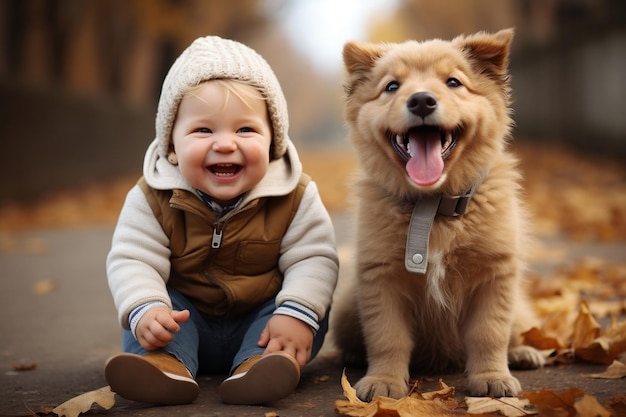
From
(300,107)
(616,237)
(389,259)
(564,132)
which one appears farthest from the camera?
(300,107)

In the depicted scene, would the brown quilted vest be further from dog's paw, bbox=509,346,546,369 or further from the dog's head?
dog's paw, bbox=509,346,546,369

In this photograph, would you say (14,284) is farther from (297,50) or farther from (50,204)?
(297,50)

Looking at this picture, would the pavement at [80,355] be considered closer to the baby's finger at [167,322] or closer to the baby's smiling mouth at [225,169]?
the baby's finger at [167,322]

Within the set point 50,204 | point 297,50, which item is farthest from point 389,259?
point 297,50

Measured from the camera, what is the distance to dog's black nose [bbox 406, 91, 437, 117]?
2.37 metres

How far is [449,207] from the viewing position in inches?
102

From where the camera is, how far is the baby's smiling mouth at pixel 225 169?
8.98 feet

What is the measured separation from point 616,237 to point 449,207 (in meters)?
4.21

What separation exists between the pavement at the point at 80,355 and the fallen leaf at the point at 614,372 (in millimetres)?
31

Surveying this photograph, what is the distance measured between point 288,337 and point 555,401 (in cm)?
95

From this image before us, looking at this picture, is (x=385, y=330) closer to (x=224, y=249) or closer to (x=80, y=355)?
(x=224, y=249)

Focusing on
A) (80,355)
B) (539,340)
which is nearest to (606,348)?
(539,340)

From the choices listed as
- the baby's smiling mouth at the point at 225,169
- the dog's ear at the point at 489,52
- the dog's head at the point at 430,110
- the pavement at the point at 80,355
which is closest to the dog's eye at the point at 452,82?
the dog's head at the point at 430,110

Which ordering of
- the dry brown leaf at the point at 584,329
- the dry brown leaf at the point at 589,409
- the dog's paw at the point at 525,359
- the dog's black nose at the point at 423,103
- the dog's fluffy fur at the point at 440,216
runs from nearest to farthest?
the dry brown leaf at the point at 589,409 → the dog's black nose at the point at 423,103 → the dog's fluffy fur at the point at 440,216 → the dog's paw at the point at 525,359 → the dry brown leaf at the point at 584,329
